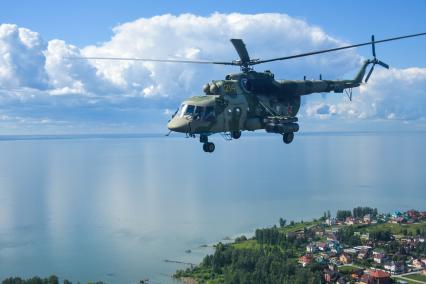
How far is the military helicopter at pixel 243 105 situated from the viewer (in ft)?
50.1

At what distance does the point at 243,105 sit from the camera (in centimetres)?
1658

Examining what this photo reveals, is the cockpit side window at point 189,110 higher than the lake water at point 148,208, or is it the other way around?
the cockpit side window at point 189,110

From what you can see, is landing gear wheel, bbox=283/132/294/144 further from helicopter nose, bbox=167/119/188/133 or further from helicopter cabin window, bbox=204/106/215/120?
helicopter nose, bbox=167/119/188/133

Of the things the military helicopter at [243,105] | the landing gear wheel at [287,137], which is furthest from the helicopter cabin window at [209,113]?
the landing gear wheel at [287,137]

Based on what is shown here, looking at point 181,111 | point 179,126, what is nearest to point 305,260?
point 181,111

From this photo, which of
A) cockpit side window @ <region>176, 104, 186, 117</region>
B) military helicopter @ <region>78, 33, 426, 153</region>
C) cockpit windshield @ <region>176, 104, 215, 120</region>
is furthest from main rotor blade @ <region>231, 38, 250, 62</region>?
cockpit side window @ <region>176, 104, 186, 117</region>

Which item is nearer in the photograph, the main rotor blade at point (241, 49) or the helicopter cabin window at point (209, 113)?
the main rotor blade at point (241, 49)

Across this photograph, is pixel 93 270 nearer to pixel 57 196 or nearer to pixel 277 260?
pixel 277 260

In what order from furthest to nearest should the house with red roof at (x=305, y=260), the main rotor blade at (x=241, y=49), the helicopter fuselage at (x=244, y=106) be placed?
the house with red roof at (x=305, y=260) → the helicopter fuselage at (x=244, y=106) → the main rotor blade at (x=241, y=49)

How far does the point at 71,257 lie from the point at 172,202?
145 feet

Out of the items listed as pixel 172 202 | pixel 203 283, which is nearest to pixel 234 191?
pixel 172 202

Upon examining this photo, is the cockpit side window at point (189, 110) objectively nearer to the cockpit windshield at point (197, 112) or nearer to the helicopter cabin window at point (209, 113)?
the cockpit windshield at point (197, 112)

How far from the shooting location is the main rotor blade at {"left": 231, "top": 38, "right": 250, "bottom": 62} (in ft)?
48.5

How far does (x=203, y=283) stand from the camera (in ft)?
157
